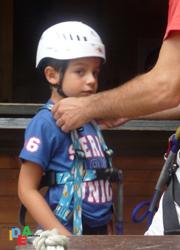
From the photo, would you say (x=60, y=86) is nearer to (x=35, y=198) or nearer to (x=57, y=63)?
(x=57, y=63)

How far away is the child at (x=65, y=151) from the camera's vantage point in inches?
118

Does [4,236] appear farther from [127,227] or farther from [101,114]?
[101,114]

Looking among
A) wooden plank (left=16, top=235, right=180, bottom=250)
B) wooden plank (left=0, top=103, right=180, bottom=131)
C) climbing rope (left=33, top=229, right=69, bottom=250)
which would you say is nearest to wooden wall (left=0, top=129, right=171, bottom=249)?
wooden plank (left=0, top=103, right=180, bottom=131)

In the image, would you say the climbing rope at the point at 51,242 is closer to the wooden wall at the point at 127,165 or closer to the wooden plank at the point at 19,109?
the wooden plank at the point at 19,109

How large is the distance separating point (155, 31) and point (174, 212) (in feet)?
14.7

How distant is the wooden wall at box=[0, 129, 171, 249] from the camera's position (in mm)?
4586

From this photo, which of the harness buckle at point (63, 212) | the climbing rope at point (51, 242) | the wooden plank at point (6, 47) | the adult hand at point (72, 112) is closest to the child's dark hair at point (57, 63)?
the adult hand at point (72, 112)

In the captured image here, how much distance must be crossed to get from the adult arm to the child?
10 centimetres

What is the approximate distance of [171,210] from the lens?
2.88 meters

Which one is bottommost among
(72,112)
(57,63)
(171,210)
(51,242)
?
(51,242)

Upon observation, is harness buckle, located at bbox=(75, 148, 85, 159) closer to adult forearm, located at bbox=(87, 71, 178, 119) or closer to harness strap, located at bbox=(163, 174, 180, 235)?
adult forearm, located at bbox=(87, 71, 178, 119)

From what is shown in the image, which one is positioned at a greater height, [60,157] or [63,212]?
[60,157]

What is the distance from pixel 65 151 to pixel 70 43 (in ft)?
1.53

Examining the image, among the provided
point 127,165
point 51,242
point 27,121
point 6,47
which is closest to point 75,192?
point 51,242
